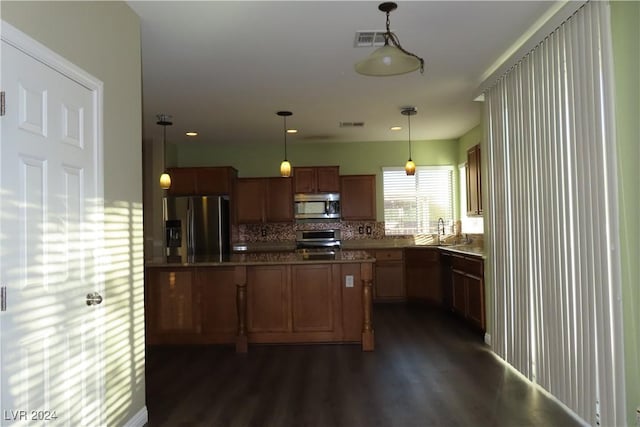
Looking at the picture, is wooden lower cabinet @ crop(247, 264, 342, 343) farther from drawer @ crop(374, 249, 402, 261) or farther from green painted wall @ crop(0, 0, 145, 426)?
drawer @ crop(374, 249, 402, 261)

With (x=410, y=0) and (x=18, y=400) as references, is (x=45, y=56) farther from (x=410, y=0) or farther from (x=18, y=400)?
(x=410, y=0)

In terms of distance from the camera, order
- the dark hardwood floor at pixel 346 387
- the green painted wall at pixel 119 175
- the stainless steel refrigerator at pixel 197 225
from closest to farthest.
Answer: the green painted wall at pixel 119 175 → the dark hardwood floor at pixel 346 387 → the stainless steel refrigerator at pixel 197 225

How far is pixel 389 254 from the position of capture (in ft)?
24.0

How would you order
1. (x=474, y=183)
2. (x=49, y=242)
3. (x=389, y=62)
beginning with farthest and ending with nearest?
(x=474, y=183) → (x=389, y=62) → (x=49, y=242)

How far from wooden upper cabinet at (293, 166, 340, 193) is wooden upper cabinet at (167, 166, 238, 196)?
1.13 m

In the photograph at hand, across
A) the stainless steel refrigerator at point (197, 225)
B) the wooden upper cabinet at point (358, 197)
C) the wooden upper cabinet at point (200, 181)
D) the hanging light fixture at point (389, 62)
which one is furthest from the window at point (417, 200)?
→ the hanging light fixture at point (389, 62)

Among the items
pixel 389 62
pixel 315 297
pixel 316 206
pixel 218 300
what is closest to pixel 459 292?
pixel 315 297

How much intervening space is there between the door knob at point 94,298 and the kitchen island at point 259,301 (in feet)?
7.35

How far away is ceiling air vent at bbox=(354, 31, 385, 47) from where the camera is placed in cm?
347

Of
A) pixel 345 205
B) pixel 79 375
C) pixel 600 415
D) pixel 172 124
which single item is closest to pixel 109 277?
pixel 79 375

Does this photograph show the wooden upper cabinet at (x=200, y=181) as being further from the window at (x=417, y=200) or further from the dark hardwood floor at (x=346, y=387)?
the dark hardwood floor at (x=346, y=387)

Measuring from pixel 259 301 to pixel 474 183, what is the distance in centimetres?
349

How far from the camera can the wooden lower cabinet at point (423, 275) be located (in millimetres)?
6957

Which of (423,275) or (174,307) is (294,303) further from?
(423,275)
